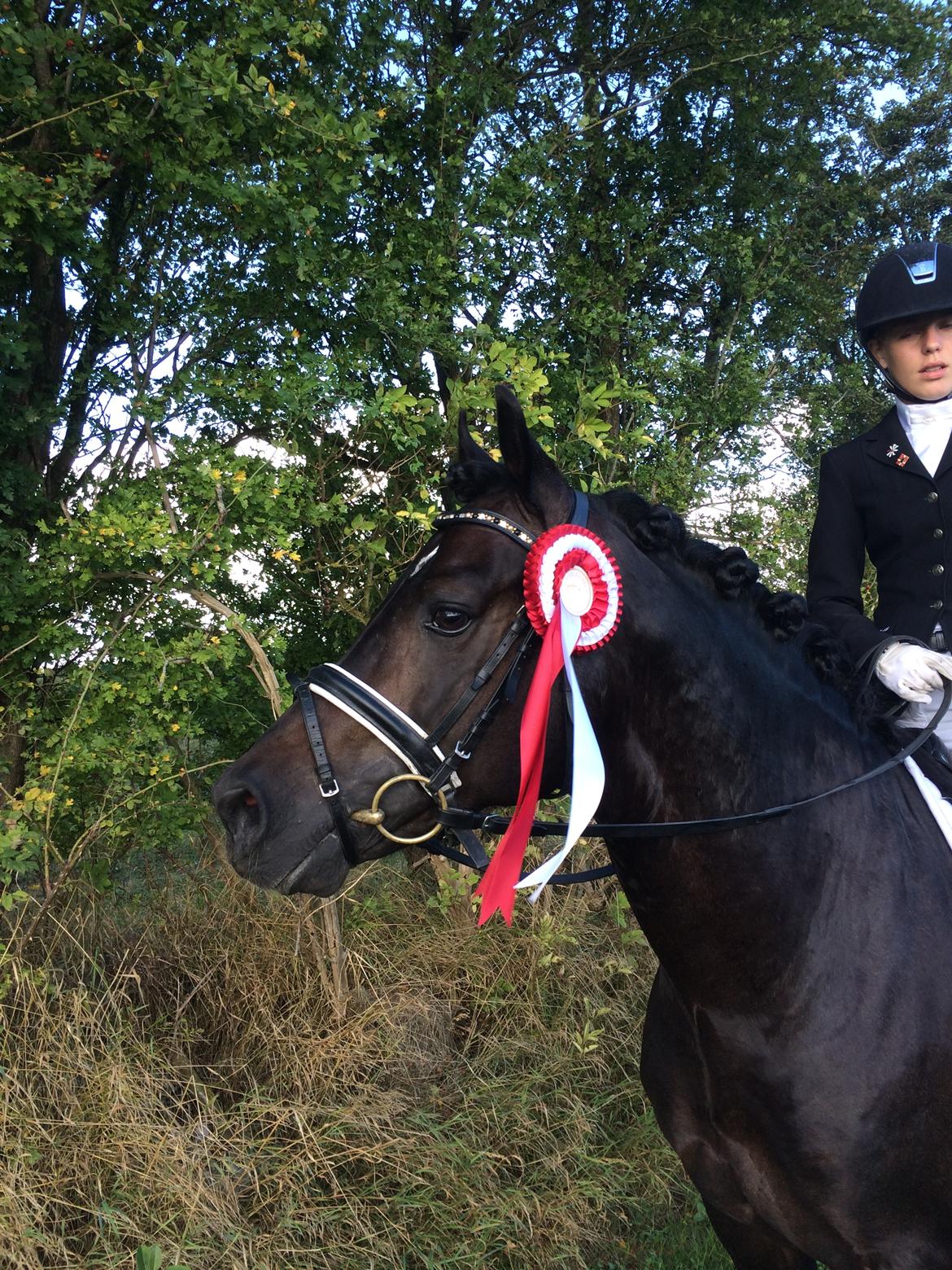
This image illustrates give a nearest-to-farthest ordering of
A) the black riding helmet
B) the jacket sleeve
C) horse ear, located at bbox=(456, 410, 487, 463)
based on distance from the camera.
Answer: horse ear, located at bbox=(456, 410, 487, 463) → the black riding helmet → the jacket sleeve

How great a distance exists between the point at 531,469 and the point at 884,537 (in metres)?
1.38

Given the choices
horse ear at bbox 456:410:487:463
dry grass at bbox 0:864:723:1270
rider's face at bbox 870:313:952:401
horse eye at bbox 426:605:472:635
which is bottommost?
dry grass at bbox 0:864:723:1270

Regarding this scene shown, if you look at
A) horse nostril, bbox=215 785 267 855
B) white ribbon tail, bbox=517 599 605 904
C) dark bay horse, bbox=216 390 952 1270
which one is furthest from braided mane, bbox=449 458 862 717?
horse nostril, bbox=215 785 267 855

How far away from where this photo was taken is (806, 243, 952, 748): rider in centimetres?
279

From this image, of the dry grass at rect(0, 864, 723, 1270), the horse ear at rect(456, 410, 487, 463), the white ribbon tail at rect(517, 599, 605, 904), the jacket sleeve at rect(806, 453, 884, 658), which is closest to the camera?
the white ribbon tail at rect(517, 599, 605, 904)

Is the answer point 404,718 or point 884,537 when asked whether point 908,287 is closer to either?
point 884,537

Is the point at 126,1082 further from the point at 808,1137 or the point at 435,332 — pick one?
the point at 435,332

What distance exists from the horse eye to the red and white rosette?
148 mm

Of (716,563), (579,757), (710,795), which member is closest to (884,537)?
(716,563)

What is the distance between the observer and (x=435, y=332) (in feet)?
16.8

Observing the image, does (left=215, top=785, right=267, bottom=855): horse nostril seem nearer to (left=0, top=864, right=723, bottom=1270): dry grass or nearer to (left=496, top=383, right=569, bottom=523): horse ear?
(left=496, top=383, right=569, bottom=523): horse ear

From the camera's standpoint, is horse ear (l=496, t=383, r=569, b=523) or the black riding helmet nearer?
horse ear (l=496, t=383, r=569, b=523)

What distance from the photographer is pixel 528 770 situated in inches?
82.6

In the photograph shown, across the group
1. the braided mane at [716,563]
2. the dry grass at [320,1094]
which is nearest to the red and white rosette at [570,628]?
the braided mane at [716,563]
